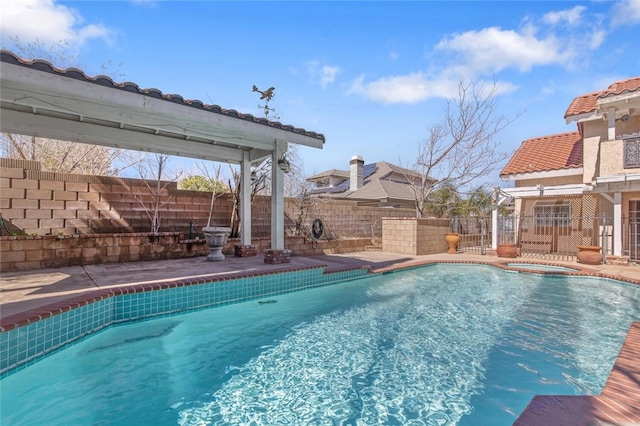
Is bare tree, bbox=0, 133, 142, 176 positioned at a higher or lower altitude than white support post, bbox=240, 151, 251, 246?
higher

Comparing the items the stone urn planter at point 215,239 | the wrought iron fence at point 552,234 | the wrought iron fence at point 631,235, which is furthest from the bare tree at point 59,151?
the wrought iron fence at point 631,235

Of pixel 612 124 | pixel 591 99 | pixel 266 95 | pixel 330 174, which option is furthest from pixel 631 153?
pixel 330 174

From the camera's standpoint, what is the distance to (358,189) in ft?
83.5

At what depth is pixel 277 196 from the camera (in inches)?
326

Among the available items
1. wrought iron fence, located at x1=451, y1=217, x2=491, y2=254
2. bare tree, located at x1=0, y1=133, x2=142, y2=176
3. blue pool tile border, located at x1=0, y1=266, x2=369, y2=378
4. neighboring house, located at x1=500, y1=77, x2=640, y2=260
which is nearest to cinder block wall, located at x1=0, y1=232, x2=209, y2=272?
blue pool tile border, located at x1=0, y1=266, x2=369, y2=378

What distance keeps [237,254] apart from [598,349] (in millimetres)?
8178

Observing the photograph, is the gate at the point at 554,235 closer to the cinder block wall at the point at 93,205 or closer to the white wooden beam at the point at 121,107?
the cinder block wall at the point at 93,205

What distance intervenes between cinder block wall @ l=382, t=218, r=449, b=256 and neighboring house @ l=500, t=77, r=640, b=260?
3.24m

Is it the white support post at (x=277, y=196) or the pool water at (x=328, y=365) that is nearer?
the pool water at (x=328, y=365)

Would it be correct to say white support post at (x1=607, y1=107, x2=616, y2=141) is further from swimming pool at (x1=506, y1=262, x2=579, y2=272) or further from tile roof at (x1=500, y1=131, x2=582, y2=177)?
swimming pool at (x1=506, y1=262, x2=579, y2=272)

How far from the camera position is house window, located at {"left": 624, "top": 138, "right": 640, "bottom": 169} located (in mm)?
10781

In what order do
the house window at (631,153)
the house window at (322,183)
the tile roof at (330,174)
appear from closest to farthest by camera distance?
the house window at (631,153)
the tile roof at (330,174)
the house window at (322,183)

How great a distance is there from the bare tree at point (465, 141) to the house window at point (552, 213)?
298 centimetres

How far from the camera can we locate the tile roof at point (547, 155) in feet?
46.9
